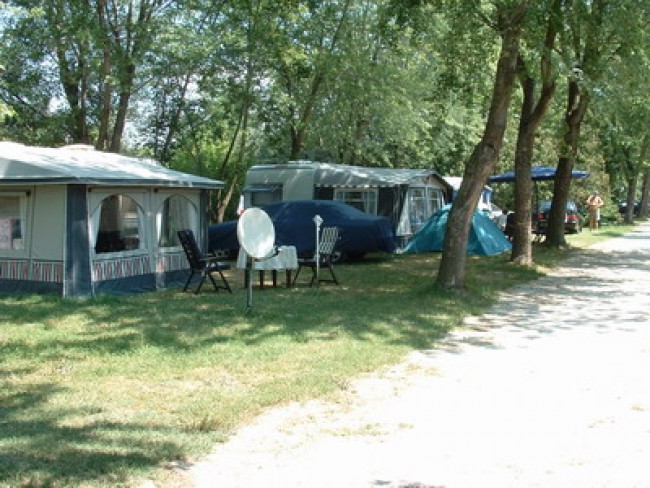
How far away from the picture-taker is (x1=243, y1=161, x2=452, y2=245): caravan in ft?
65.2

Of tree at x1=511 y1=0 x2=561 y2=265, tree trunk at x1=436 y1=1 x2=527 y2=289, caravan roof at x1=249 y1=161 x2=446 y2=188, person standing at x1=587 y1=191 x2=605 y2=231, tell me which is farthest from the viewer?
person standing at x1=587 y1=191 x2=605 y2=231

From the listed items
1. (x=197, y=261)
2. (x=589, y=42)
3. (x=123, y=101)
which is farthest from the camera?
(x=123, y=101)

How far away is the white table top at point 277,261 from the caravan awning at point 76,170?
2.15 m

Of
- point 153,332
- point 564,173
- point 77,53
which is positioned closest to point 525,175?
point 564,173

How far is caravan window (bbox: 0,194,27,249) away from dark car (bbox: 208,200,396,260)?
5609 mm

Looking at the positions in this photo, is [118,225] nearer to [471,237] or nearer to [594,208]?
[471,237]

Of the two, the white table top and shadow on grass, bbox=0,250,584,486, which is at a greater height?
the white table top

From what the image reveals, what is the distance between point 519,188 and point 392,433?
463 inches

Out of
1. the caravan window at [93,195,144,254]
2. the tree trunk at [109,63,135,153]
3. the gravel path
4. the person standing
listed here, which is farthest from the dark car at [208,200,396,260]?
the person standing

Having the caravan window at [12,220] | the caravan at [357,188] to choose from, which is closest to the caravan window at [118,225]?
the caravan window at [12,220]

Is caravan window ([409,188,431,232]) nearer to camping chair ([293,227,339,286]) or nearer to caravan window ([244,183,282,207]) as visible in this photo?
caravan window ([244,183,282,207])

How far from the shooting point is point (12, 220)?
1155 centimetres

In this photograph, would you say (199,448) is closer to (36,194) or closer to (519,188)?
(36,194)

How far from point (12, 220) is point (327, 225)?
7251 mm
